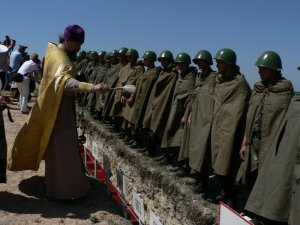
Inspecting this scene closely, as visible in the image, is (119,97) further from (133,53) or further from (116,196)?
(116,196)

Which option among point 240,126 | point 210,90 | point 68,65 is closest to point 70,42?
point 68,65

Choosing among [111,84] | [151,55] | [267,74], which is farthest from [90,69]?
[267,74]

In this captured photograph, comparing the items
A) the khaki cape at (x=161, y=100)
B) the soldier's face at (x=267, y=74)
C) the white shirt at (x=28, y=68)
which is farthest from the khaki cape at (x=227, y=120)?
the white shirt at (x=28, y=68)

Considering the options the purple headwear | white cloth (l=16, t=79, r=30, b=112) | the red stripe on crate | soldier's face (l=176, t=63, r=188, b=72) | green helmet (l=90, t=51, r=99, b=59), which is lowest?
the red stripe on crate

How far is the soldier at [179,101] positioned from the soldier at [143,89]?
1.02m

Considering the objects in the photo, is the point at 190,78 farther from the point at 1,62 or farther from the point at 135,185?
the point at 1,62

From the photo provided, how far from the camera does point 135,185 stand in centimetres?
702

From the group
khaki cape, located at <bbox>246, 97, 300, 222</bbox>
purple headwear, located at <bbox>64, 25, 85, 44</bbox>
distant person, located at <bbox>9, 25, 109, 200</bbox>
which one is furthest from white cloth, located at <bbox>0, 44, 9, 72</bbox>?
khaki cape, located at <bbox>246, 97, 300, 222</bbox>

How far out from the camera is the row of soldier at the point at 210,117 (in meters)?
4.81

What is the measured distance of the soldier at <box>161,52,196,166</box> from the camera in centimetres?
681

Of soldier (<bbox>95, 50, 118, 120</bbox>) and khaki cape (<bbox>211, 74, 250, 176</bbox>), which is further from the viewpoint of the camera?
soldier (<bbox>95, 50, 118, 120</bbox>)

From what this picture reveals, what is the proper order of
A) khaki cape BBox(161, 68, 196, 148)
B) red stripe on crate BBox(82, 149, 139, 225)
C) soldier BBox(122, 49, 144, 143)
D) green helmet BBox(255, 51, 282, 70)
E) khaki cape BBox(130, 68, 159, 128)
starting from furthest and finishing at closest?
soldier BBox(122, 49, 144, 143)
khaki cape BBox(130, 68, 159, 128)
khaki cape BBox(161, 68, 196, 148)
red stripe on crate BBox(82, 149, 139, 225)
green helmet BBox(255, 51, 282, 70)

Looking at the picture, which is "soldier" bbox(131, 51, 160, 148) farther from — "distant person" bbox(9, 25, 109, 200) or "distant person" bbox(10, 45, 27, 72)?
"distant person" bbox(10, 45, 27, 72)

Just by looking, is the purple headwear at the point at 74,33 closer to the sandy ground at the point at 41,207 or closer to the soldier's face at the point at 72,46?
the soldier's face at the point at 72,46
